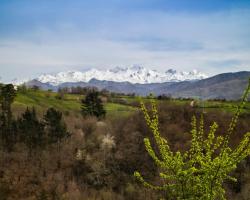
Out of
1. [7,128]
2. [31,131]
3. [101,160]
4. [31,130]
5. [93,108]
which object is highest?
[93,108]

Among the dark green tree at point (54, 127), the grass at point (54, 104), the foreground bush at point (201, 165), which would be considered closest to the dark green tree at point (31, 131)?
the dark green tree at point (54, 127)

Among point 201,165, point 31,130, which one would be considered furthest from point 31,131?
point 201,165

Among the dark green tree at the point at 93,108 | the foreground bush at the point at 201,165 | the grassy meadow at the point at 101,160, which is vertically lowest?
the grassy meadow at the point at 101,160

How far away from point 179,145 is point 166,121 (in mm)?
17268

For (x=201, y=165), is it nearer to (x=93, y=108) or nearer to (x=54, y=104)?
(x=93, y=108)

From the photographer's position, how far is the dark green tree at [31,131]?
321 feet

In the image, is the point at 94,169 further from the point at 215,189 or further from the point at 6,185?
the point at 215,189

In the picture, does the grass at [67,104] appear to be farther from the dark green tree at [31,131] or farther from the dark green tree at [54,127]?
the dark green tree at [54,127]

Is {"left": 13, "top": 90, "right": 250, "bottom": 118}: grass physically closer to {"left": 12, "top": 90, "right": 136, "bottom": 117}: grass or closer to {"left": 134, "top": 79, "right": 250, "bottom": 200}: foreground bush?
{"left": 12, "top": 90, "right": 136, "bottom": 117}: grass

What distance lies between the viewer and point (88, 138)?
11050 cm

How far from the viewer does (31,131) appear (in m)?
99.1

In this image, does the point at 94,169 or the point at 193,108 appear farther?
the point at 193,108

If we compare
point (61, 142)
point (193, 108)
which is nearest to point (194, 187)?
point (61, 142)

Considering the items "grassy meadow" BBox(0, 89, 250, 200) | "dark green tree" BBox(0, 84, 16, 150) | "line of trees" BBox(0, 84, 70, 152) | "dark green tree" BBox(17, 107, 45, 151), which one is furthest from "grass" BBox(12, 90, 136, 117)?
"dark green tree" BBox(17, 107, 45, 151)
